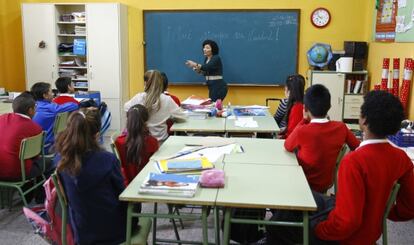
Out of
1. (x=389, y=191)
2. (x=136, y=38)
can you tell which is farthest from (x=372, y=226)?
(x=136, y=38)

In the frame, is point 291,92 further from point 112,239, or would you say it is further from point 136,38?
point 136,38

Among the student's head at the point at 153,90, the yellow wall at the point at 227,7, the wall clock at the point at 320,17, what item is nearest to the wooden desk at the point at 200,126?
the student's head at the point at 153,90

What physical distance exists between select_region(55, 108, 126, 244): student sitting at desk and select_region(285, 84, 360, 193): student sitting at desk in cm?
123

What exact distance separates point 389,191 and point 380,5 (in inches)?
171

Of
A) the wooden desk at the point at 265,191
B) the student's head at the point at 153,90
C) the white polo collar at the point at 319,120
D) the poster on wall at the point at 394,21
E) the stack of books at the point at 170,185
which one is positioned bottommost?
the wooden desk at the point at 265,191

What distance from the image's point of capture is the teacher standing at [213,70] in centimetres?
580

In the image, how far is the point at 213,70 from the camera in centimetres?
584

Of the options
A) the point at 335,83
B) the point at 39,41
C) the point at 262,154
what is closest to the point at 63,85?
the point at 39,41

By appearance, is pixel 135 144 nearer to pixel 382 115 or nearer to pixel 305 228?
pixel 305 228

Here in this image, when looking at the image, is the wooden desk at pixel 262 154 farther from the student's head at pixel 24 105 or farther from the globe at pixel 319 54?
the globe at pixel 319 54

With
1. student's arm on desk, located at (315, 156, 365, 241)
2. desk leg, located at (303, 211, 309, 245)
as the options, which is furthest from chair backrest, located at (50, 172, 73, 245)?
student's arm on desk, located at (315, 156, 365, 241)

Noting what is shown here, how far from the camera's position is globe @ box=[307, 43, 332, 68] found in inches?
236

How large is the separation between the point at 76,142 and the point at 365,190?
138cm

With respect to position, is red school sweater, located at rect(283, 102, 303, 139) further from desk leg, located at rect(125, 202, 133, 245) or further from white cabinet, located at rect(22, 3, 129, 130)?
white cabinet, located at rect(22, 3, 129, 130)
